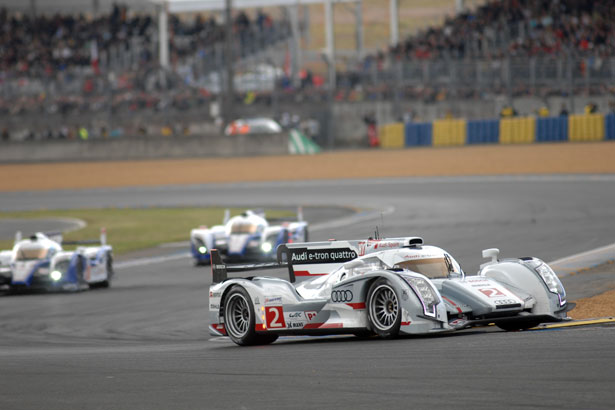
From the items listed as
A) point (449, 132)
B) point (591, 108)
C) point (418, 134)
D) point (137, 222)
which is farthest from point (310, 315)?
point (418, 134)

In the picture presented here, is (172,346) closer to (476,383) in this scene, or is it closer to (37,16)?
(476,383)

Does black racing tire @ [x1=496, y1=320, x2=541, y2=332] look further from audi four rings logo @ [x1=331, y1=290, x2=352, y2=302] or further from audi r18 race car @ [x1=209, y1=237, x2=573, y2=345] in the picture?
audi four rings logo @ [x1=331, y1=290, x2=352, y2=302]

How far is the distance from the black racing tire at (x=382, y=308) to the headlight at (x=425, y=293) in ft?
0.64

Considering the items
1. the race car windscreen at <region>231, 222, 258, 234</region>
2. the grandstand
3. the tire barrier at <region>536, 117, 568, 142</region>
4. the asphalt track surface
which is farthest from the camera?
the grandstand

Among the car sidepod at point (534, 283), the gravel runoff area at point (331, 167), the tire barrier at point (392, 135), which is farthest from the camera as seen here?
the tire barrier at point (392, 135)

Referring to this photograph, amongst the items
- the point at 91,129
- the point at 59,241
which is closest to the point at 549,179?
the point at 59,241

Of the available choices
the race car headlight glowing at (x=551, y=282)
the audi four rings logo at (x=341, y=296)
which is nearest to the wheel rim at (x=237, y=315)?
the audi four rings logo at (x=341, y=296)

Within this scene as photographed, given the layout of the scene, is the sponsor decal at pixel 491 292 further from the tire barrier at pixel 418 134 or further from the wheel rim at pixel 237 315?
the tire barrier at pixel 418 134

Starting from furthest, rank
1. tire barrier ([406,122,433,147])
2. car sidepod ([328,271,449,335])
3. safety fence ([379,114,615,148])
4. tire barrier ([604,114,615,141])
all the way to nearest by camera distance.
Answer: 1. tire barrier ([406,122,433,147])
2. safety fence ([379,114,615,148])
3. tire barrier ([604,114,615,141])
4. car sidepod ([328,271,449,335])

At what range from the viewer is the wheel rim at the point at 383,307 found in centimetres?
993

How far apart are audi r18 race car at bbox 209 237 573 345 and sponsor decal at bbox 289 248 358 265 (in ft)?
0.04

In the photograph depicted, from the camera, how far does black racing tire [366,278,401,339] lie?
32.4 feet

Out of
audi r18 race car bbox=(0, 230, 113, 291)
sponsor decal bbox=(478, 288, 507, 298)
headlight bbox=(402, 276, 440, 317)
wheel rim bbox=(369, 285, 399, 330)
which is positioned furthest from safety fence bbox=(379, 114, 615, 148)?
headlight bbox=(402, 276, 440, 317)

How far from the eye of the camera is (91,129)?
58031 millimetres
